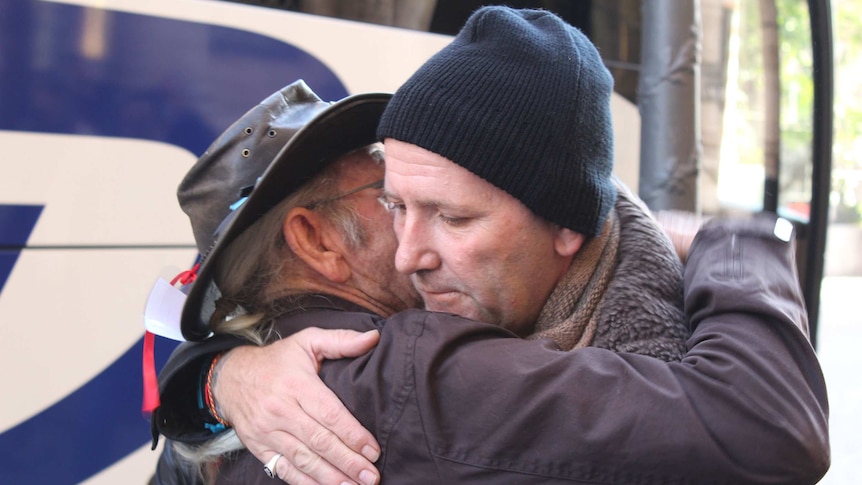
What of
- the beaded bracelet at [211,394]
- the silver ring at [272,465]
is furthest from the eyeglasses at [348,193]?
the silver ring at [272,465]

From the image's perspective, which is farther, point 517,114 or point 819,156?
point 819,156

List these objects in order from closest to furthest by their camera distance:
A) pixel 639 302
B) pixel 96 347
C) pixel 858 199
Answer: pixel 639 302
pixel 96 347
pixel 858 199

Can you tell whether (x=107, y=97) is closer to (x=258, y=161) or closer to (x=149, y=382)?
(x=258, y=161)

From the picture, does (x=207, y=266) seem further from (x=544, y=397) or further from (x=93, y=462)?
(x=93, y=462)

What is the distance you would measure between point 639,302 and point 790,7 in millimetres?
3974

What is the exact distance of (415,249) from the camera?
1.56 meters

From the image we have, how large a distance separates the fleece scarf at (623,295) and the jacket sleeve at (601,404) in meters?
0.09

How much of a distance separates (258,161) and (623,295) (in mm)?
783

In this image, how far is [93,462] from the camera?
2.72 metres

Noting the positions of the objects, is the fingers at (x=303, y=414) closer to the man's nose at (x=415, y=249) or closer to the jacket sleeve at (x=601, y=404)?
the jacket sleeve at (x=601, y=404)

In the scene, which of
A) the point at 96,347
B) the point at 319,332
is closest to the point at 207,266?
the point at 319,332

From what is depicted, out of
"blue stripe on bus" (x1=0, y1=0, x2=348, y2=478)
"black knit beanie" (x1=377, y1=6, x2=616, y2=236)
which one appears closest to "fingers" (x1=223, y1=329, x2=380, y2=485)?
"black knit beanie" (x1=377, y1=6, x2=616, y2=236)

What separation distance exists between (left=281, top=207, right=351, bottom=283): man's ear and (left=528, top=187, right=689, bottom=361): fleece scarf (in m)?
0.41

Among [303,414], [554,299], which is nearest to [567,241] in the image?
[554,299]
